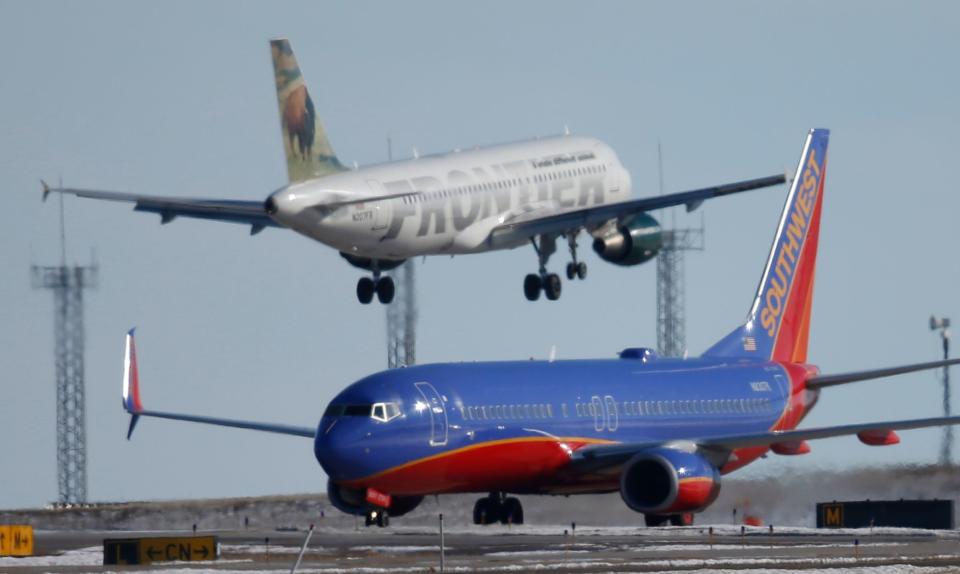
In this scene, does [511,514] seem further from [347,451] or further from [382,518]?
[347,451]

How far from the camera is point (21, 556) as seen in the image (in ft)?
174

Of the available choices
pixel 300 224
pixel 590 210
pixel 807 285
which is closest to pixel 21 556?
pixel 300 224

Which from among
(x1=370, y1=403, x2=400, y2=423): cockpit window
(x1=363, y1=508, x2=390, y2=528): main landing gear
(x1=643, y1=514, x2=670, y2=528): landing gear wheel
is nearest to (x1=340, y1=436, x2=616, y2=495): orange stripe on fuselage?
(x1=363, y1=508, x2=390, y2=528): main landing gear

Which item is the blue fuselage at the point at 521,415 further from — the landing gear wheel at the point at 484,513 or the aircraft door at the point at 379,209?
the aircraft door at the point at 379,209

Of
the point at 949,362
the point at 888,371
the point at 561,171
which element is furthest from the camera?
the point at 561,171

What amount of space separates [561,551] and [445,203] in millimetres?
17600

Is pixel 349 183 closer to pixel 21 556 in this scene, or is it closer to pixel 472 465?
pixel 472 465

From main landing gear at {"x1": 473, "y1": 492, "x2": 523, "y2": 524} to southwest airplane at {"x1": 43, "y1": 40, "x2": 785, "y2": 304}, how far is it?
7.28 meters

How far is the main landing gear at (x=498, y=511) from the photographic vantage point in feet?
221

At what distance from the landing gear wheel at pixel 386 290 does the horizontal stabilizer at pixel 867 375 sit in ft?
46.3

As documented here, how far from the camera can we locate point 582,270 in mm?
71812

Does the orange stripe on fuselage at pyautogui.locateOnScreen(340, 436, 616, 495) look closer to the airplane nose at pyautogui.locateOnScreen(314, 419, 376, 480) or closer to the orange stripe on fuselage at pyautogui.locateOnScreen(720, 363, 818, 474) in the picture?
the airplane nose at pyautogui.locateOnScreen(314, 419, 376, 480)

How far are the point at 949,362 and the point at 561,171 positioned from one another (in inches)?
624

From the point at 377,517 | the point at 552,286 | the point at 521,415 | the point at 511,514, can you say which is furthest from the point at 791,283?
the point at 377,517
